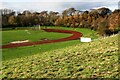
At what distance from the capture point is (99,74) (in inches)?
485

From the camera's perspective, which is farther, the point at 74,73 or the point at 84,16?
the point at 84,16

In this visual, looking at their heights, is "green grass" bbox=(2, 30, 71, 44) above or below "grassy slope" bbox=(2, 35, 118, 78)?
below

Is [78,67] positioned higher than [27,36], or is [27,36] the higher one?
[78,67]

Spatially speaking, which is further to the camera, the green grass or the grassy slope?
the green grass

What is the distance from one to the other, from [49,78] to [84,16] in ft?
315

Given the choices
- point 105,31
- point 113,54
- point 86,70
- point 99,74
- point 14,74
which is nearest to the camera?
point 99,74

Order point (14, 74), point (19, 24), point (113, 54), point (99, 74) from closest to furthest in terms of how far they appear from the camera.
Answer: point (99, 74) → point (14, 74) → point (113, 54) → point (19, 24)

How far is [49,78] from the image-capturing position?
1256cm

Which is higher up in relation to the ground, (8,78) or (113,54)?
(113,54)

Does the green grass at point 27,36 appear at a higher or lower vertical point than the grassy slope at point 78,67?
lower

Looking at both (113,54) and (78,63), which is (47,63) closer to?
(78,63)

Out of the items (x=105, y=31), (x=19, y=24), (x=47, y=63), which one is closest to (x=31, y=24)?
(x=19, y=24)

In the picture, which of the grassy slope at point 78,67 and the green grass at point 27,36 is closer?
the grassy slope at point 78,67

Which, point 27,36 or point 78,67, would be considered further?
point 27,36
